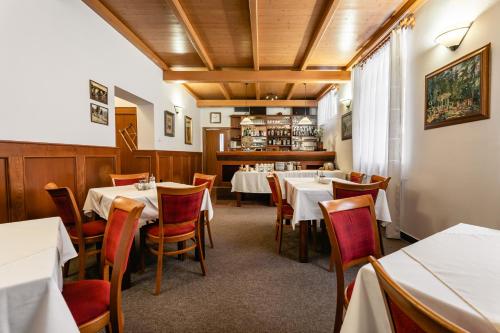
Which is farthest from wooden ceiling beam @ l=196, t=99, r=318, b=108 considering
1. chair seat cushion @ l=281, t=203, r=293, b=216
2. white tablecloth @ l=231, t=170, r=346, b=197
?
chair seat cushion @ l=281, t=203, r=293, b=216

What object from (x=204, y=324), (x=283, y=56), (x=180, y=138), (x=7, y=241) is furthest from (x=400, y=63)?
(x=180, y=138)

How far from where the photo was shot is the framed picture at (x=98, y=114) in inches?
133

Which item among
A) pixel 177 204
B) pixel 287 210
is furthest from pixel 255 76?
pixel 177 204

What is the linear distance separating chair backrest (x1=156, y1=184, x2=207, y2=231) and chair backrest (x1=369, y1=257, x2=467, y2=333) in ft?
5.73

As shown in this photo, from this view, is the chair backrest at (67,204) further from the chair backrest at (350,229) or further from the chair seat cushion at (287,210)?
the chair seat cushion at (287,210)

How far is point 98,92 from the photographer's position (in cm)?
347

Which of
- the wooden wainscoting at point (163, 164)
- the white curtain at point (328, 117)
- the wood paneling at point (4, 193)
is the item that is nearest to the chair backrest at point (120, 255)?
the wood paneling at point (4, 193)

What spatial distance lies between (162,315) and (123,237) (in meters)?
0.98

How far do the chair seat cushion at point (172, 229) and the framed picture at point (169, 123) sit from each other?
4057 mm

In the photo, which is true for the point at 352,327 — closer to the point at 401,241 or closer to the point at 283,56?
the point at 401,241

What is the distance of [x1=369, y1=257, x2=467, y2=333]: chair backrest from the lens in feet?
1.54

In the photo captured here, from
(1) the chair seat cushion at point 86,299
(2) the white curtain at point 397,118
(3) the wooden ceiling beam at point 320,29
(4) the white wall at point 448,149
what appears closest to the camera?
(1) the chair seat cushion at point 86,299

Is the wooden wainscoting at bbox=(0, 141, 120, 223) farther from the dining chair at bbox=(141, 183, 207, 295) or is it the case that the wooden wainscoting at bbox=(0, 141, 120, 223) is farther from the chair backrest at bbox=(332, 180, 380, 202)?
the chair backrest at bbox=(332, 180, 380, 202)

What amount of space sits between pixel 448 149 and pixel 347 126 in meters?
3.25
